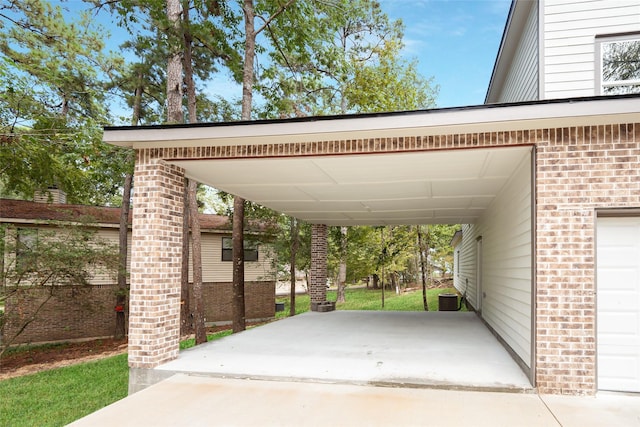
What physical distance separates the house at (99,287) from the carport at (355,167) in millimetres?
7909

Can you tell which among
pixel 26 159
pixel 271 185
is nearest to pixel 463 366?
pixel 271 185

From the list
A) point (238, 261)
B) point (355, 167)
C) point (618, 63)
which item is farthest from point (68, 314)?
point (618, 63)

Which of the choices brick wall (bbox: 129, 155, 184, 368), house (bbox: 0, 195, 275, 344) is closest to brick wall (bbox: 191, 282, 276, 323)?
house (bbox: 0, 195, 275, 344)

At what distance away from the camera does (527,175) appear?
209 inches

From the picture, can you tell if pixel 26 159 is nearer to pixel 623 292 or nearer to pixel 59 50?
pixel 59 50

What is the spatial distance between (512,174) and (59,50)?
1214 centimetres

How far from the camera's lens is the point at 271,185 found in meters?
7.25

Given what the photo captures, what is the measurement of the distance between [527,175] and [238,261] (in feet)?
24.6

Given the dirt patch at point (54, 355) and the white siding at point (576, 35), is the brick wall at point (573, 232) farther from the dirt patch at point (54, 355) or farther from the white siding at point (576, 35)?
the dirt patch at point (54, 355)

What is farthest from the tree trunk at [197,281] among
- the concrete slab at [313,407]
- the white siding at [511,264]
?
the white siding at [511,264]

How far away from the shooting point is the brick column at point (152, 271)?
545 centimetres

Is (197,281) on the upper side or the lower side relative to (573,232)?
lower

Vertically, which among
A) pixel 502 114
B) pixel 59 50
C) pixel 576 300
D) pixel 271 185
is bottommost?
pixel 576 300

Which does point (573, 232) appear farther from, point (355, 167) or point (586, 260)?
point (355, 167)
